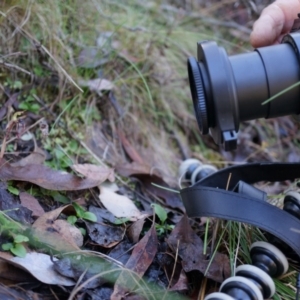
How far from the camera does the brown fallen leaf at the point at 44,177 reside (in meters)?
1.06

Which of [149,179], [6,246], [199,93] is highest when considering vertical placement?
[199,93]

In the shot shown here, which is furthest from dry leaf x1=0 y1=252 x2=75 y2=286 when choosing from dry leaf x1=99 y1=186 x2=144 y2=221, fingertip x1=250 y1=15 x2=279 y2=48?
fingertip x1=250 y1=15 x2=279 y2=48

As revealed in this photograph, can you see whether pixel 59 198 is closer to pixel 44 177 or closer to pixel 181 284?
pixel 44 177

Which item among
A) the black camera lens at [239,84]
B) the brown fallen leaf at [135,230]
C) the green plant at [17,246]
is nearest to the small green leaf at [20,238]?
the green plant at [17,246]

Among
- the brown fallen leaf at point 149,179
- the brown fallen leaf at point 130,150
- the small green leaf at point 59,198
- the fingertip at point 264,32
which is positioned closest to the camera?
the small green leaf at point 59,198

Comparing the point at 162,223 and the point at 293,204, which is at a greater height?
the point at 293,204

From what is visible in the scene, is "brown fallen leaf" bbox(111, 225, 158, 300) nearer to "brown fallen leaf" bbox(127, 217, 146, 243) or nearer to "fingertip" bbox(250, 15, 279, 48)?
"brown fallen leaf" bbox(127, 217, 146, 243)

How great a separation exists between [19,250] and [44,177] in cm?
24

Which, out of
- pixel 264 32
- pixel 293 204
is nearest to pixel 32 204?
pixel 293 204

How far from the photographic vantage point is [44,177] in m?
1.10

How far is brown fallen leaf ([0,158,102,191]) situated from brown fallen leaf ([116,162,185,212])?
193mm

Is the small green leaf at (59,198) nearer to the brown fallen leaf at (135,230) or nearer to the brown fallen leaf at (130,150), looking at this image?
the brown fallen leaf at (135,230)

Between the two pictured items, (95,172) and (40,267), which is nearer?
(40,267)

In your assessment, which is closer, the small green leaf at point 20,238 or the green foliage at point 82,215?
the small green leaf at point 20,238
